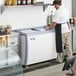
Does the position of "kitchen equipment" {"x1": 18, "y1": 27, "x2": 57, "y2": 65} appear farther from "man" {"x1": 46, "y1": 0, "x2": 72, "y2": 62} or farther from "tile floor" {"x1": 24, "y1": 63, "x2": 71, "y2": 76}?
"tile floor" {"x1": 24, "y1": 63, "x2": 71, "y2": 76}

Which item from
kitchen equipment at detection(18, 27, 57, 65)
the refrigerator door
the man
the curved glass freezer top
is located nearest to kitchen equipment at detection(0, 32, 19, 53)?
kitchen equipment at detection(18, 27, 57, 65)

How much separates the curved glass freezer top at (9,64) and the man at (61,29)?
91.8 inches

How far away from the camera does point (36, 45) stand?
5.35 m

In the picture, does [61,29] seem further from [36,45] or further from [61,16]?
[36,45]

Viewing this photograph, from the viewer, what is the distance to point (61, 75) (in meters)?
4.85

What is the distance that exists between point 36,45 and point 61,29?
71cm

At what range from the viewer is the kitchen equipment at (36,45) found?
5.23 meters

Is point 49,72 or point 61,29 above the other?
point 61,29

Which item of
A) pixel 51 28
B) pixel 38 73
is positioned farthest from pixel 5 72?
pixel 51 28

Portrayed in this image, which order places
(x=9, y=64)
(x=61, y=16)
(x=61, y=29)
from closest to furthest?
(x=9, y=64) < (x=61, y=16) < (x=61, y=29)

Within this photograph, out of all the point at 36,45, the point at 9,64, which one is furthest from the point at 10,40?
the point at 9,64

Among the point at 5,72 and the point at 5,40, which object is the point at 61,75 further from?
the point at 5,72

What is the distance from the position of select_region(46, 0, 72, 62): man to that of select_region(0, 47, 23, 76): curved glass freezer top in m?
2.33

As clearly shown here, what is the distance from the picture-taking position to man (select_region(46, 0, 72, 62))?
17.6ft
